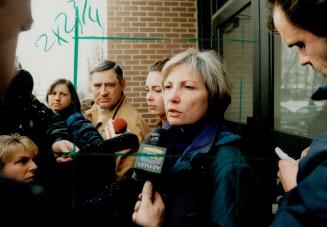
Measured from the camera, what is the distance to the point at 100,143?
1510 mm

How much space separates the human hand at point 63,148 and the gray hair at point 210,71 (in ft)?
1.72

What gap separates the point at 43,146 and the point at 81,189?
26 centimetres

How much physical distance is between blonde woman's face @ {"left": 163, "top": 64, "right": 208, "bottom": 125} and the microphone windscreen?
0.75 ft

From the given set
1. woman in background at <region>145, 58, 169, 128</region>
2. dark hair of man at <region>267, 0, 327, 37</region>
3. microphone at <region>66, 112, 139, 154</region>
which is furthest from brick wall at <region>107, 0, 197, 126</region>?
dark hair of man at <region>267, 0, 327, 37</region>

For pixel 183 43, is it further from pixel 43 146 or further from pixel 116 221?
pixel 116 221

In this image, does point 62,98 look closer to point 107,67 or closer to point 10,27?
point 107,67

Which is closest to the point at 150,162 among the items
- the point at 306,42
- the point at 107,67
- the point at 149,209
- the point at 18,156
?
the point at 149,209

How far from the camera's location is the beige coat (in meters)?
1.53

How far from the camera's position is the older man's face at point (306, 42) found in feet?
3.38

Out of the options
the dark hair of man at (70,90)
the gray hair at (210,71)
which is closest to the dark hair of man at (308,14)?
the gray hair at (210,71)

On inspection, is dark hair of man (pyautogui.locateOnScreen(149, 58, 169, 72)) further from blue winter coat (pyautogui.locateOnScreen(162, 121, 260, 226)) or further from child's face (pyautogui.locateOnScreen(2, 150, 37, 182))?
child's face (pyautogui.locateOnScreen(2, 150, 37, 182))

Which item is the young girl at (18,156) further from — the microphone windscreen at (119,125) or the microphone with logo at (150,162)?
the microphone with logo at (150,162)

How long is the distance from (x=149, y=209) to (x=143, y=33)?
1.48 metres

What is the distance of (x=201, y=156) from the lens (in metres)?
1.35
